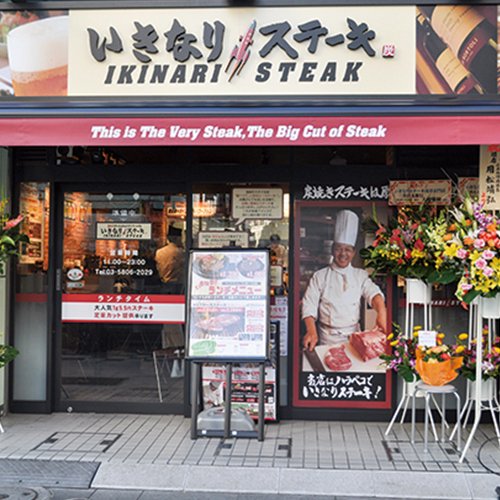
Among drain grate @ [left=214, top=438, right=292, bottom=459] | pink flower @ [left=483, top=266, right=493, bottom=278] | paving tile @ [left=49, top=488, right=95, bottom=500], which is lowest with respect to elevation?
paving tile @ [left=49, top=488, right=95, bottom=500]

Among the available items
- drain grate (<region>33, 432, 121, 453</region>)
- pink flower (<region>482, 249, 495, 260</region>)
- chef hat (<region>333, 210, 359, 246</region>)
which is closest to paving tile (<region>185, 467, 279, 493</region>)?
drain grate (<region>33, 432, 121, 453</region>)

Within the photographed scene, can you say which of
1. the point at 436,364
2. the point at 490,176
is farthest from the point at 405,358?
the point at 490,176

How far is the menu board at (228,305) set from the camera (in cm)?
594

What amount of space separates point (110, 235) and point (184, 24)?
2.53 meters

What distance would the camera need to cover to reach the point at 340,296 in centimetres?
663

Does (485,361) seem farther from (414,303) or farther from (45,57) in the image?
(45,57)

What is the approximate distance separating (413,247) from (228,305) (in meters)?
1.97

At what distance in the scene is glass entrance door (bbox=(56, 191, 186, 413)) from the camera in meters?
6.81

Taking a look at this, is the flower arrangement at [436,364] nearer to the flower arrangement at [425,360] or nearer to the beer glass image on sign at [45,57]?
the flower arrangement at [425,360]

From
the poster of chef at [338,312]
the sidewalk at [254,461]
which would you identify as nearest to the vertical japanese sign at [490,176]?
the poster of chef at [338,312]

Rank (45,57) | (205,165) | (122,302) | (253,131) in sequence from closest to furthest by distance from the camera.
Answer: (253,131)
(45,57)
(205,165)
(122,302)

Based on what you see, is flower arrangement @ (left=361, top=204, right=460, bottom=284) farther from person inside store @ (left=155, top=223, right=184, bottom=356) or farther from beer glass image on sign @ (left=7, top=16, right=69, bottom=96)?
beer glass image on sign @ (left=7, top=16, right=69, bottom=96)

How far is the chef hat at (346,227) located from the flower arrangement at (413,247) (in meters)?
0.17

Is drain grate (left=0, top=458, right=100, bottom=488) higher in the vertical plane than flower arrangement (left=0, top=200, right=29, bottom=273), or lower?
lower
